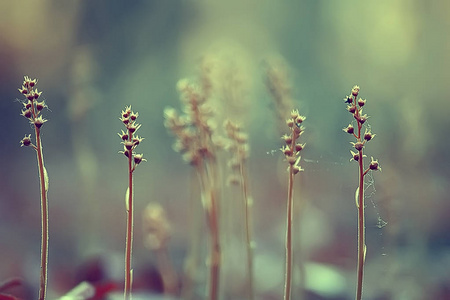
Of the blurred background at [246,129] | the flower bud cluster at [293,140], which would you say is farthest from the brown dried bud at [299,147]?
the blurred background at [246,129]

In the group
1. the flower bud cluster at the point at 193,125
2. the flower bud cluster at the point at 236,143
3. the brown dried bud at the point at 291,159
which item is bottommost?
the brown dried bud at the point at 291,159

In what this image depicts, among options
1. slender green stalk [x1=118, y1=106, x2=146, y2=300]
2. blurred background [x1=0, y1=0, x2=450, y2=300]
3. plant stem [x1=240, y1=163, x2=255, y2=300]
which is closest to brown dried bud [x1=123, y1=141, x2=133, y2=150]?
slender green stalk [x1=118, y1=106, x2=146, y2=300]

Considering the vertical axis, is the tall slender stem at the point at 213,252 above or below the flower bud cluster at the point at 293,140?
below

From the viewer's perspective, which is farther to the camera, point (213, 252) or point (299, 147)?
point (213, 252)

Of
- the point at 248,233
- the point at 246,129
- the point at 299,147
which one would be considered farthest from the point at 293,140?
the point at 246,129

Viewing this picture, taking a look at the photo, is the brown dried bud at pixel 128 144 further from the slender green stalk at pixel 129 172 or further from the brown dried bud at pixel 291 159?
the brown dried bud at pixel 291 159

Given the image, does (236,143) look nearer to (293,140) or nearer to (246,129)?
(293,140)

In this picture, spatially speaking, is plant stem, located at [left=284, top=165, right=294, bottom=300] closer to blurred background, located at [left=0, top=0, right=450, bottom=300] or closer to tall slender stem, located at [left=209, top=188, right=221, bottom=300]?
tall slender stem, located at [left=209, top=188, right=221, bottom=300]
